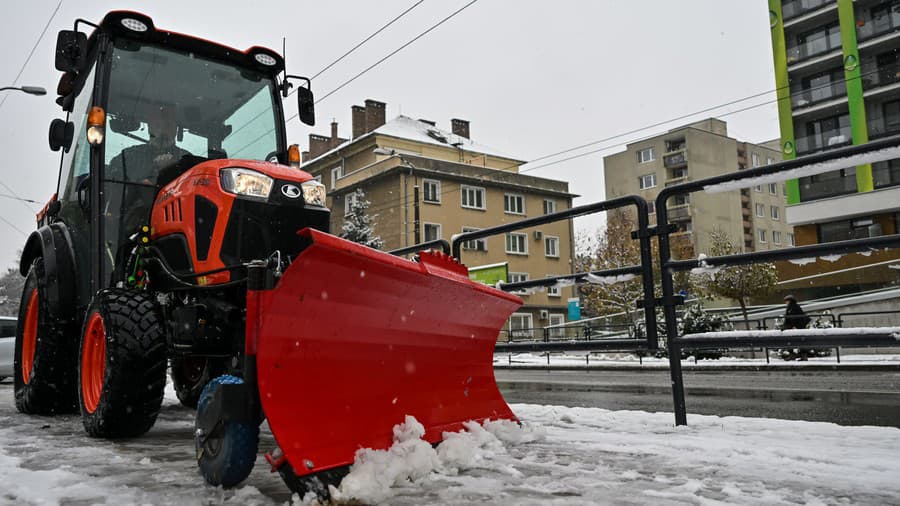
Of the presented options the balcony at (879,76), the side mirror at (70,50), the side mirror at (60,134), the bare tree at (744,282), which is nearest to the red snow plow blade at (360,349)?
the side mirror at (70,50)

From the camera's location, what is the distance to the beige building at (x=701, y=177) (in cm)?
5638

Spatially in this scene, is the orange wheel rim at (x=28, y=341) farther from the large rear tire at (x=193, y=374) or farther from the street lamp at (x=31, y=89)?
the street lamp at (x=31, y=89)

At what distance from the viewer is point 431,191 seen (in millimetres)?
36906

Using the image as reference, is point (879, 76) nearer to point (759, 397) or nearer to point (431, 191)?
point (431, 191)

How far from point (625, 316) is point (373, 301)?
3378 centimetres

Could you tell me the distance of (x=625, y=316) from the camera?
35.4 metres

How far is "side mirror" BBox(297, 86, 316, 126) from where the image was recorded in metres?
5.81

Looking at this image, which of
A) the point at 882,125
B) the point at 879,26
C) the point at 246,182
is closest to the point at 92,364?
the point at 246,182

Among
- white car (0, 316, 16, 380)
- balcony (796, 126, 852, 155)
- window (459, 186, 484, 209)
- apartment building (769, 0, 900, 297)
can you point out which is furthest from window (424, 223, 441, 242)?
white car (0, 316, 16, 380)

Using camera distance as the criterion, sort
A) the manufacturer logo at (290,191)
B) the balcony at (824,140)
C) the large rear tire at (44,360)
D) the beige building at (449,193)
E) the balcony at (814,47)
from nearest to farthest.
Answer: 1. the manufacturer logo at (290,191)
2. the large rear tire at (44,360)
3. the balcony at (824,140)
4. the balcony at (814,47)
5. the beige building at (449,193)

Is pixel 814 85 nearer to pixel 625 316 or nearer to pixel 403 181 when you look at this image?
pixel 625 316

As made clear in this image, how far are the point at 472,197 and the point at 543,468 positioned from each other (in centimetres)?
3570

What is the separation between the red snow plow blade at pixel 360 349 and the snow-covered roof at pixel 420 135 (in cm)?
3694

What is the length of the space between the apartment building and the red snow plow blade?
103ft
